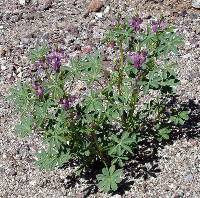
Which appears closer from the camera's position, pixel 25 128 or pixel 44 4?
pixel 25 128

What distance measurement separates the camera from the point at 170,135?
409cm

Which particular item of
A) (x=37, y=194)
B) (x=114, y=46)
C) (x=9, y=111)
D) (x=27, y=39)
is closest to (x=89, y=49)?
(x=114, y=46)

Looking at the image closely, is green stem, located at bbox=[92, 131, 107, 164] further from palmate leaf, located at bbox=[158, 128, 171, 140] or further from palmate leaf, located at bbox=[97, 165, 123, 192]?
palmate leaf, located at bbox=[158, 128, 171, 140]

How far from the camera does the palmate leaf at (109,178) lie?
3.55m

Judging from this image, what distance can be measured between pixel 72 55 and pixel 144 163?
1565mm

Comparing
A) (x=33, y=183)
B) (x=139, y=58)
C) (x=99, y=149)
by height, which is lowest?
(x=33, y=183)

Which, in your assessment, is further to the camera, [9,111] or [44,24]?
[44,24]

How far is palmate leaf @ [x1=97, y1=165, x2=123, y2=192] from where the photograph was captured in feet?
11.6

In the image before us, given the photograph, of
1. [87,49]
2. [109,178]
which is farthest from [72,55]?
[109,178]

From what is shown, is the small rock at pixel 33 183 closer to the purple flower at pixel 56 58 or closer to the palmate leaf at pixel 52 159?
the palmate leaf at pixel 52 159

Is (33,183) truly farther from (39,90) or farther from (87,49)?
(87,49)

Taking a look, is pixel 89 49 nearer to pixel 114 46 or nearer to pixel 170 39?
pixel 114 46

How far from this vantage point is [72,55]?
5.07m

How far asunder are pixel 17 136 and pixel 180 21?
2.01 metres
